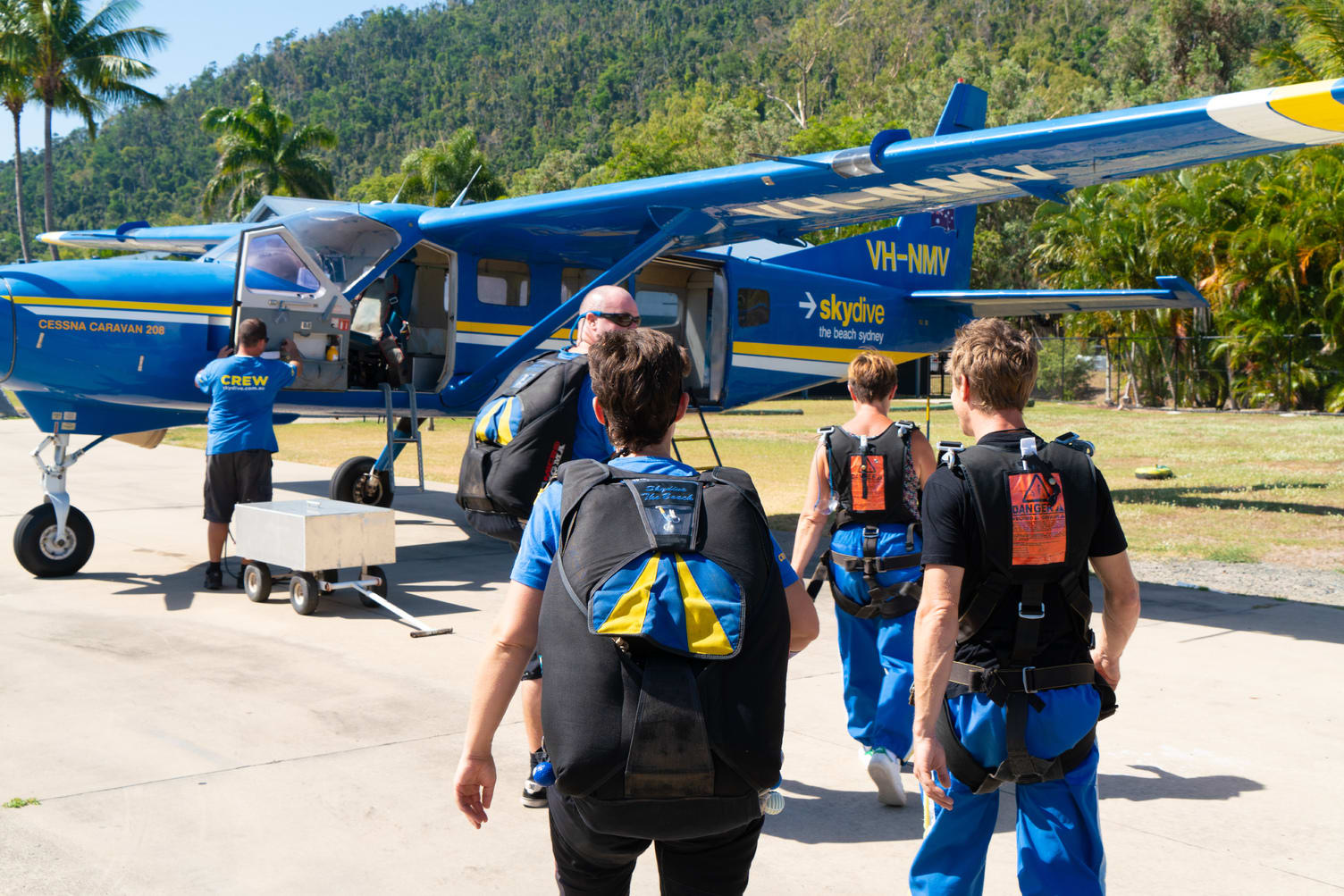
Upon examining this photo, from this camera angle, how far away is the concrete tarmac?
372 cm

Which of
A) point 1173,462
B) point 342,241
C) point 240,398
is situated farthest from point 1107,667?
point 1173,462

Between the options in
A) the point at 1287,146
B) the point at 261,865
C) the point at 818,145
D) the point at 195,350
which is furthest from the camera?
the point at 818,145

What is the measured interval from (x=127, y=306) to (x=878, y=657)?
694 cm

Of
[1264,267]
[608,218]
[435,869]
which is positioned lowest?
[435,869]

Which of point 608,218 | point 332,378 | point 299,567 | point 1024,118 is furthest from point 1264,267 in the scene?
point 299,567

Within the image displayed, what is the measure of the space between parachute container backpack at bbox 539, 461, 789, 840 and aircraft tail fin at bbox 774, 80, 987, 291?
11399 mm

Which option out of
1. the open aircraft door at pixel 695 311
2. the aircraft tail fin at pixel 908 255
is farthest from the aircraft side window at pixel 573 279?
the aircraft tail fin at pixel 908 255

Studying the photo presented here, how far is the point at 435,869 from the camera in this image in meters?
3.71

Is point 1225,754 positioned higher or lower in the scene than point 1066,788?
lower

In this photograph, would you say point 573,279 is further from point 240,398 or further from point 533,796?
point 533,796

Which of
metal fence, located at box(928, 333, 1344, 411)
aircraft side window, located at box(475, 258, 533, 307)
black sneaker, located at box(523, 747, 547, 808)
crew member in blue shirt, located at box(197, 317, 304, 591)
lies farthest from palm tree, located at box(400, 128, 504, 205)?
black sneaker, located at box(523, 747, 547, 808)

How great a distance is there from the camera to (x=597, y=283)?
1005cm

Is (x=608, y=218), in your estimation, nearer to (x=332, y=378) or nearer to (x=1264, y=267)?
(x=332, y=378)

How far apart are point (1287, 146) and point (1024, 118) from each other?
45622mm
